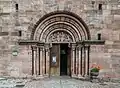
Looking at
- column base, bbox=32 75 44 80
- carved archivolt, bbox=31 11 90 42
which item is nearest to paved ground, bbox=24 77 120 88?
column base, bbox=32 75 44 80

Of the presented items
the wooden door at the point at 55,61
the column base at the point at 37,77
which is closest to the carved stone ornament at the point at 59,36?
the wooden door at the point at 55,61

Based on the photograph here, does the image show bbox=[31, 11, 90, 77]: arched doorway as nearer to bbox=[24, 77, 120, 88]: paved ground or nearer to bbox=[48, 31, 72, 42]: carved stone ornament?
bbox=[48, 31, 72, 42]: carved stone ornament

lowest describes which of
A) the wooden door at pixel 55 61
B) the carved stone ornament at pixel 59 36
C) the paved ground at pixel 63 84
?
the paved ground at pixel 63 84

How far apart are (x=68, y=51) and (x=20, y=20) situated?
8.97 feet

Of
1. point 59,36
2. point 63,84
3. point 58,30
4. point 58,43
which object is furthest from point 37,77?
point 58,30

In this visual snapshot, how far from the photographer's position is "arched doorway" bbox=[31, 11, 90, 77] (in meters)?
11.8

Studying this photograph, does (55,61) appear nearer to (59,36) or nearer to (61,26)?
(59,36)

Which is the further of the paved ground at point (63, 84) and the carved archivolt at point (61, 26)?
the carved archivolt at point (61, 26)

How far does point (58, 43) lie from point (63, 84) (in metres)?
2.38

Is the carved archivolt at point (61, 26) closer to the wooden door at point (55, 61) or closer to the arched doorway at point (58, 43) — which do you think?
the arched doorway at point (58, 43)

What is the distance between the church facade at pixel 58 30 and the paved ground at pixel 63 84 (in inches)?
22.1

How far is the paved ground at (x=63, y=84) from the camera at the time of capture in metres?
10.1

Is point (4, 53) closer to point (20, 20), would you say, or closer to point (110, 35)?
point (20, 20)

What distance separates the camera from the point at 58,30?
39.7ft
